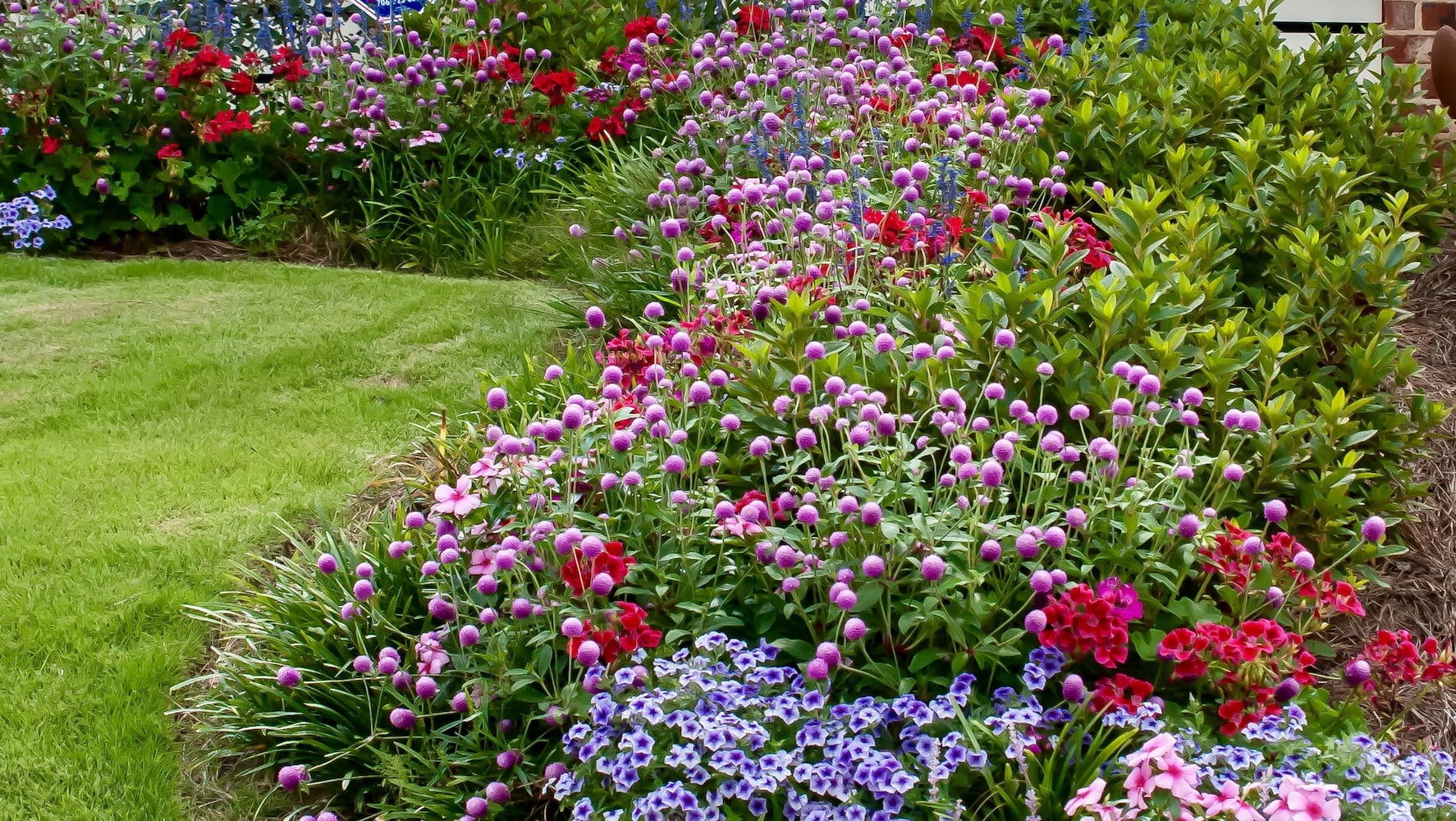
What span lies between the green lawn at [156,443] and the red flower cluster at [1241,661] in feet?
6.44

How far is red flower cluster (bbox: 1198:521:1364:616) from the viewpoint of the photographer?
8.45ft

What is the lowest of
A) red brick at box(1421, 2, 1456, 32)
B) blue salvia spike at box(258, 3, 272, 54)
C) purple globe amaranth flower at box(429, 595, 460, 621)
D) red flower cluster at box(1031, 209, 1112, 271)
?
purple globe amaranth flower at box(429, 595, 460, 621)

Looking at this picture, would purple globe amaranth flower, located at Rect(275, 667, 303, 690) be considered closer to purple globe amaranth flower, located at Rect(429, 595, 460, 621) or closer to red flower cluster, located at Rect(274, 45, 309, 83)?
purple globe amaranth flower, located at Rect(429, 595, 460, 621)

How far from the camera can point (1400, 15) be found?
680 centimetres

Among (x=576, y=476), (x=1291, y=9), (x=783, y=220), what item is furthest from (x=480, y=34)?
(x=1291, y=9)

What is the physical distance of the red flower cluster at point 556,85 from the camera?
19.5 feet

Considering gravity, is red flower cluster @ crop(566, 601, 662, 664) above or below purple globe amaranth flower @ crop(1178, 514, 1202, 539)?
below

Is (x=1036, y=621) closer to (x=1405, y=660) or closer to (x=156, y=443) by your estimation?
(x=1405, y=660)

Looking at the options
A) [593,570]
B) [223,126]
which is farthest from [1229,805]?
[223,126]

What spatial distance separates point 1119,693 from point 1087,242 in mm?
1912

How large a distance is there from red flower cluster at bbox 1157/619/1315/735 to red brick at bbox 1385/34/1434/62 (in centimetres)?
551

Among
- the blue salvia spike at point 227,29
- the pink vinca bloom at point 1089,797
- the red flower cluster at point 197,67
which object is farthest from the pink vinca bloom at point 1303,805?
the blue salvia spike at point 227,29

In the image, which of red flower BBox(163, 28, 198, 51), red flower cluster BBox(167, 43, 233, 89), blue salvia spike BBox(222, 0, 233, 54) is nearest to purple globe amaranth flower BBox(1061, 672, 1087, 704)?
red flower cluster BBox(167, 43, 233, 89)

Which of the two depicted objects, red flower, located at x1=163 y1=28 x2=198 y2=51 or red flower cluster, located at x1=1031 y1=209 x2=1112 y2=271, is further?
red flower, located at x1=163 y1=28 x2=198 y2=51
